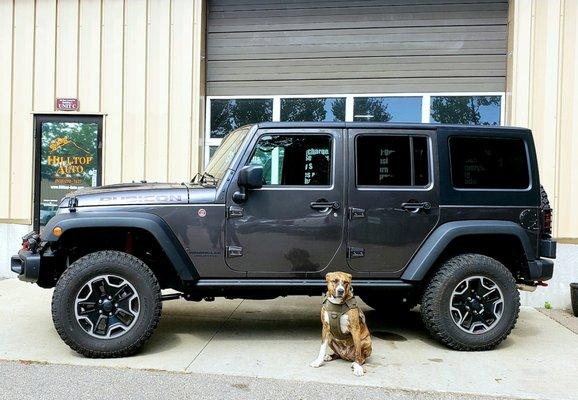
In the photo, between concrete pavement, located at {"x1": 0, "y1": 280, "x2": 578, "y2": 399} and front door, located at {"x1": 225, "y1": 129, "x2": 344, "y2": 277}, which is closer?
concrete pavement, located at {"x1": 0, "y1": 280, "x2": 578, "y2": 399}

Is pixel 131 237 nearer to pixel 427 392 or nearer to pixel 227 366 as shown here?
pixel 227 366

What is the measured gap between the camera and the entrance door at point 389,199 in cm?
454

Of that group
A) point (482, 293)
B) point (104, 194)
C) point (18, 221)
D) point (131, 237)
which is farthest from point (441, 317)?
point (18, 221)

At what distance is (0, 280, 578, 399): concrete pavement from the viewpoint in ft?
13.0

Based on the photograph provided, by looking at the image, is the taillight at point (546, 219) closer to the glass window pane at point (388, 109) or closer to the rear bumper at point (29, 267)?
the glass window pane at point (388, 109)

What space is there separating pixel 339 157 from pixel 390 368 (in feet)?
6.12

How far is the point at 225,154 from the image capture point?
493 centimetres

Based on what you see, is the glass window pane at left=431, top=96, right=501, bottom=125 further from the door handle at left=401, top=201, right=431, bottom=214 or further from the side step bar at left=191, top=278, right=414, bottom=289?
the side step bar at left=191, top=278, right=414, bottom=289

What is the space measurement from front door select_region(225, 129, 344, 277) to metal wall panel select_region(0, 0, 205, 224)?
148 inches

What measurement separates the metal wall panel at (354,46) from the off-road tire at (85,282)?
15.6ft

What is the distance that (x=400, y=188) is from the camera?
4590 millimetres

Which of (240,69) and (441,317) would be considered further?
(240,69)

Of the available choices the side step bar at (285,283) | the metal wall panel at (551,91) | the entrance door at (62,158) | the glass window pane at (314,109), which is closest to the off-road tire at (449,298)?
the side step bar at (285,283)

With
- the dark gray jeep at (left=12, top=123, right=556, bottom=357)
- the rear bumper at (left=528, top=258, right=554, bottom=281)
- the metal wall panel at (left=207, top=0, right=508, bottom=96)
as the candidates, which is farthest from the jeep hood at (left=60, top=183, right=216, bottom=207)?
the metal wall panel at (left=207, top=0, right=508, bottom=96)
